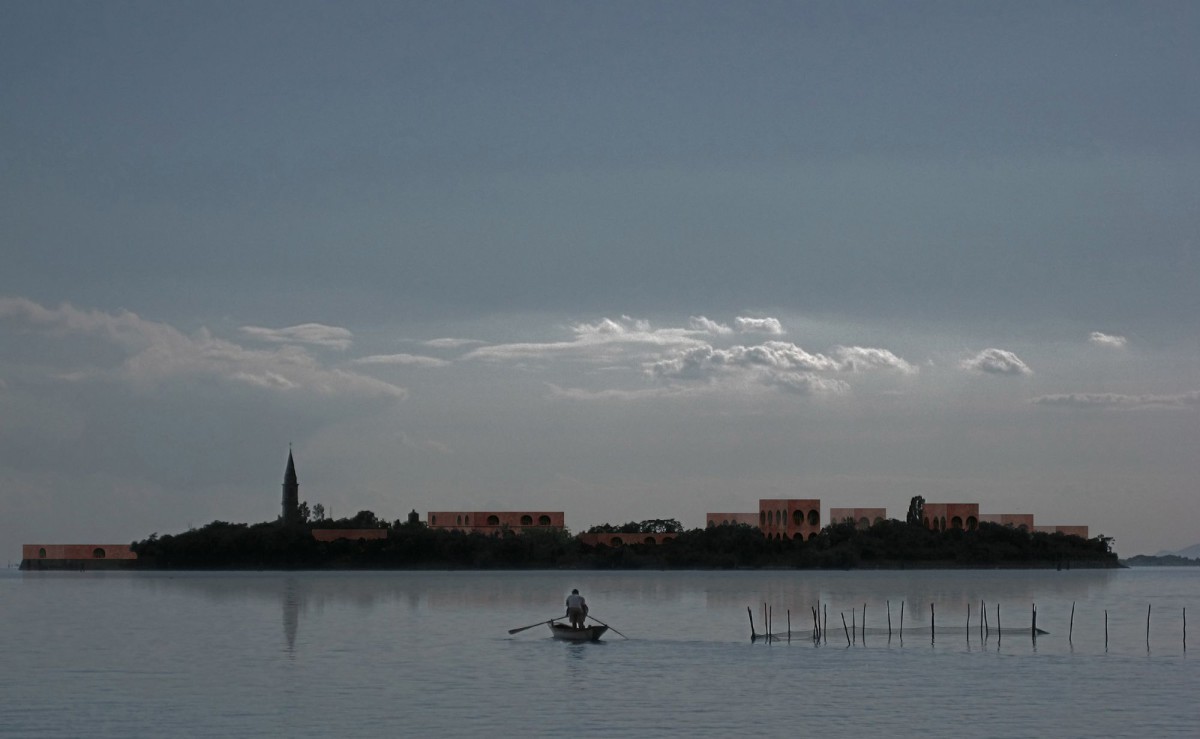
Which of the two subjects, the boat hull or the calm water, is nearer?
the calm water

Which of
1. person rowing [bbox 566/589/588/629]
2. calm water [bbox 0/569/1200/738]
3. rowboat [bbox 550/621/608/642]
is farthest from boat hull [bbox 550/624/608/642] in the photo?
calm water [bbox 0/569/1200/738]

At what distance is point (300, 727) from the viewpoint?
43.4 metres

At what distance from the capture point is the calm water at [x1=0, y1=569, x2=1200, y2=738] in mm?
44094

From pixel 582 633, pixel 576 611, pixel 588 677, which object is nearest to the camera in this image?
pixel 588 677

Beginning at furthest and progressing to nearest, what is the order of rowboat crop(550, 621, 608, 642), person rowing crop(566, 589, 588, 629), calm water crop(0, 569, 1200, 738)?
person rowing crop(566, 589, 588, 629) < rowboat crop(550, 621, 608, 642) < calm water crop(0, 569, 1200, 738)

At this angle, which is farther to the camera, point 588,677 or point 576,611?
point 576,611

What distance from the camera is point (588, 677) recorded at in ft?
188

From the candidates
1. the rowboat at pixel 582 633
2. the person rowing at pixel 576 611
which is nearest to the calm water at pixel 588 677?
the rowboat at pixel 582 633

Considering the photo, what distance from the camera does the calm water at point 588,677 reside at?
4409 cm

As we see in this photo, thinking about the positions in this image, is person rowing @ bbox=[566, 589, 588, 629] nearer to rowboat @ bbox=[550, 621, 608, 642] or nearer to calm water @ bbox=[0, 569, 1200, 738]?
rowboat @ bbox=[550, 621, 608, 642]

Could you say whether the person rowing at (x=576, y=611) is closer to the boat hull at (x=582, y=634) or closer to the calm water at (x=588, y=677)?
the boat hull at (x=582, y=634)

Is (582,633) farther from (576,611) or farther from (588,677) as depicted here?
(588,677)

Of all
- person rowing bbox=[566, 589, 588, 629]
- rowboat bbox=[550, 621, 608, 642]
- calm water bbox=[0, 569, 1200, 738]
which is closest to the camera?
calm water bbox=[0, 569, 1200, 738]

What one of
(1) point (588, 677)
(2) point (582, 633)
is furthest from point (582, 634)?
(1) point (588, 677)
